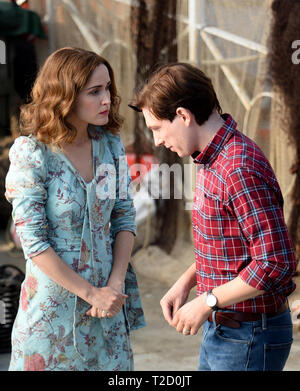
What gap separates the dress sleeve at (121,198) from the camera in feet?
7.70

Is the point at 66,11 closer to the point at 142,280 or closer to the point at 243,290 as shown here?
the point at 142,280

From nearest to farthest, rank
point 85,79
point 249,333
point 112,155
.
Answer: point 249,333
point 85,79
point 112,155

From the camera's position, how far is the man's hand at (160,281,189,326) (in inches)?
76.1

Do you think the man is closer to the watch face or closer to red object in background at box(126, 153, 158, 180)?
the watch face

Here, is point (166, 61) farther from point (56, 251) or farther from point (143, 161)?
point (56, 251)

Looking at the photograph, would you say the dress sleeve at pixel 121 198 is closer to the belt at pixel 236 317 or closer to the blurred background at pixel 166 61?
the belt at pixel 236 317

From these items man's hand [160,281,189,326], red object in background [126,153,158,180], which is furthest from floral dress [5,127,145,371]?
red object in background [126,153,158,180]

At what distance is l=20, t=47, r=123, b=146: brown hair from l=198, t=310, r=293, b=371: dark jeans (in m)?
0.82

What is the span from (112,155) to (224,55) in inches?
107

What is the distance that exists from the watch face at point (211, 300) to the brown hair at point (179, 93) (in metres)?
0.47

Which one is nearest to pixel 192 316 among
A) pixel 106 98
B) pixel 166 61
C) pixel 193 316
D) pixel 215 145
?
pixel 193 316
